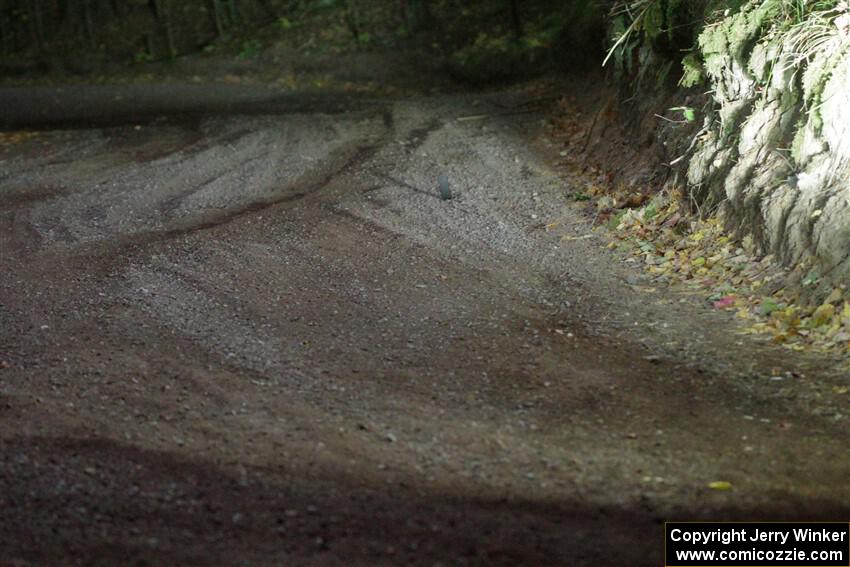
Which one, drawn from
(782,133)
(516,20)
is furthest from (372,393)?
(516,20)

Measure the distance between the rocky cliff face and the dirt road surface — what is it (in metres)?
1.03

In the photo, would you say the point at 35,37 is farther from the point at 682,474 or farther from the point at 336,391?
the point at 682,474

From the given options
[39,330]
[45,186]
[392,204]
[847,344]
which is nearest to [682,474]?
[847,344]

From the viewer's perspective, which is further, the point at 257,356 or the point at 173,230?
the point at 173,230

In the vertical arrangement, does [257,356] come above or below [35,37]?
below

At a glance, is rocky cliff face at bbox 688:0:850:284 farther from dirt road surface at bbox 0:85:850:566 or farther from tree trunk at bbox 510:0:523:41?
tree trunk at bbox 510:0:523:41

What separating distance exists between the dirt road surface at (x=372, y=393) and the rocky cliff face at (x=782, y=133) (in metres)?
1.03

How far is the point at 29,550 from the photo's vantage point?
13.3 feet

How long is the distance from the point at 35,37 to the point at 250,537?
2915 cm

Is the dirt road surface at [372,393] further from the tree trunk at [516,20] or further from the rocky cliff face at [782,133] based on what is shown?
the tree trunk at [516,20]

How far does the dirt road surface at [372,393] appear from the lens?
421 cm

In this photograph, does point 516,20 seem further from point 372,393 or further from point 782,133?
point 372,393

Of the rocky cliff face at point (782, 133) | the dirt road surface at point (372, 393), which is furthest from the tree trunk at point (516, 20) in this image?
the rocky cliff face at point (782, 133)

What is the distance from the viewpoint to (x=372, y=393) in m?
5.59
